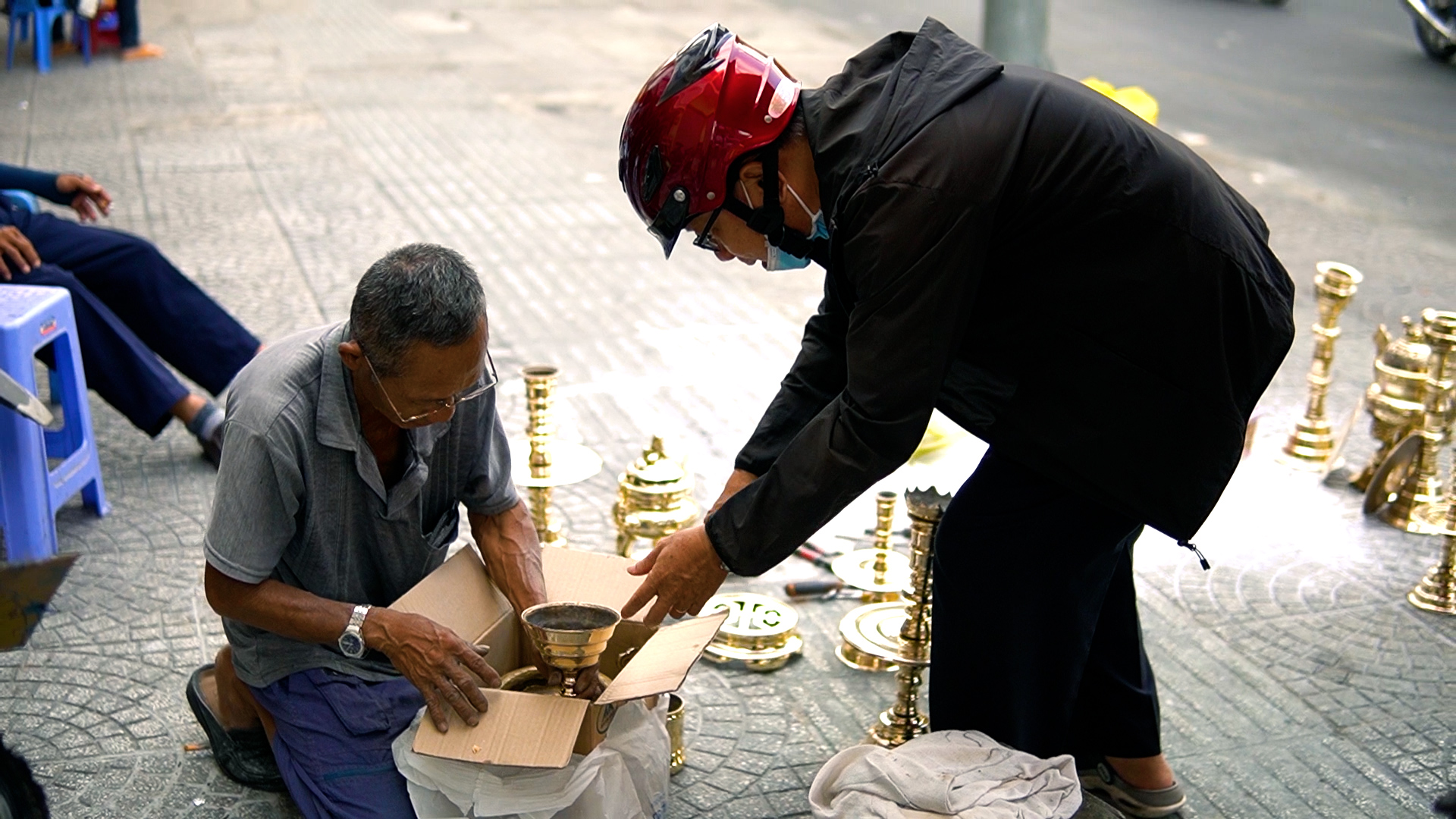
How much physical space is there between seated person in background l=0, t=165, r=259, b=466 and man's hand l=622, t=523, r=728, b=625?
264 cm

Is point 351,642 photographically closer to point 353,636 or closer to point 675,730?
point 353,636

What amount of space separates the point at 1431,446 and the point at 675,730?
2.84 metres

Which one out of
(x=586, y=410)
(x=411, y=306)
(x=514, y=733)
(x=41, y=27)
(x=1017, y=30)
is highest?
(x=411, y=306)

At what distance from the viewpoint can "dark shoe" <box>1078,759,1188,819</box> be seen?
3.08m

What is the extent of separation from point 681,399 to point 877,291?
10.7 feet

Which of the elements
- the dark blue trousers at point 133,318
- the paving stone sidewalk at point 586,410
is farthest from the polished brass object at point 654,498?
the dark blue trousers at point 133,318

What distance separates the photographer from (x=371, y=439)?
2.75 meters

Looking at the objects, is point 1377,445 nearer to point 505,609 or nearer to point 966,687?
point 966,687

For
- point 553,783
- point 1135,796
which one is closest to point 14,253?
point 553,783

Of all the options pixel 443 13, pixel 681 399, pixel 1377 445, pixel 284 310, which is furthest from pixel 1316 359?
pixel 443 13

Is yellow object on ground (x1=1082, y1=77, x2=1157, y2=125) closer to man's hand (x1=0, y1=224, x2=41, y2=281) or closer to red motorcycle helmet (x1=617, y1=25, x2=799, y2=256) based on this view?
red motorcycle helmet (x1=617, y1=25, x2=799, y2=256)

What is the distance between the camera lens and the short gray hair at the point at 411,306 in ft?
8.13

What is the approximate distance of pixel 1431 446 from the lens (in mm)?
4504

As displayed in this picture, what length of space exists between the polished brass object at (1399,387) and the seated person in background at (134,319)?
3947mm
